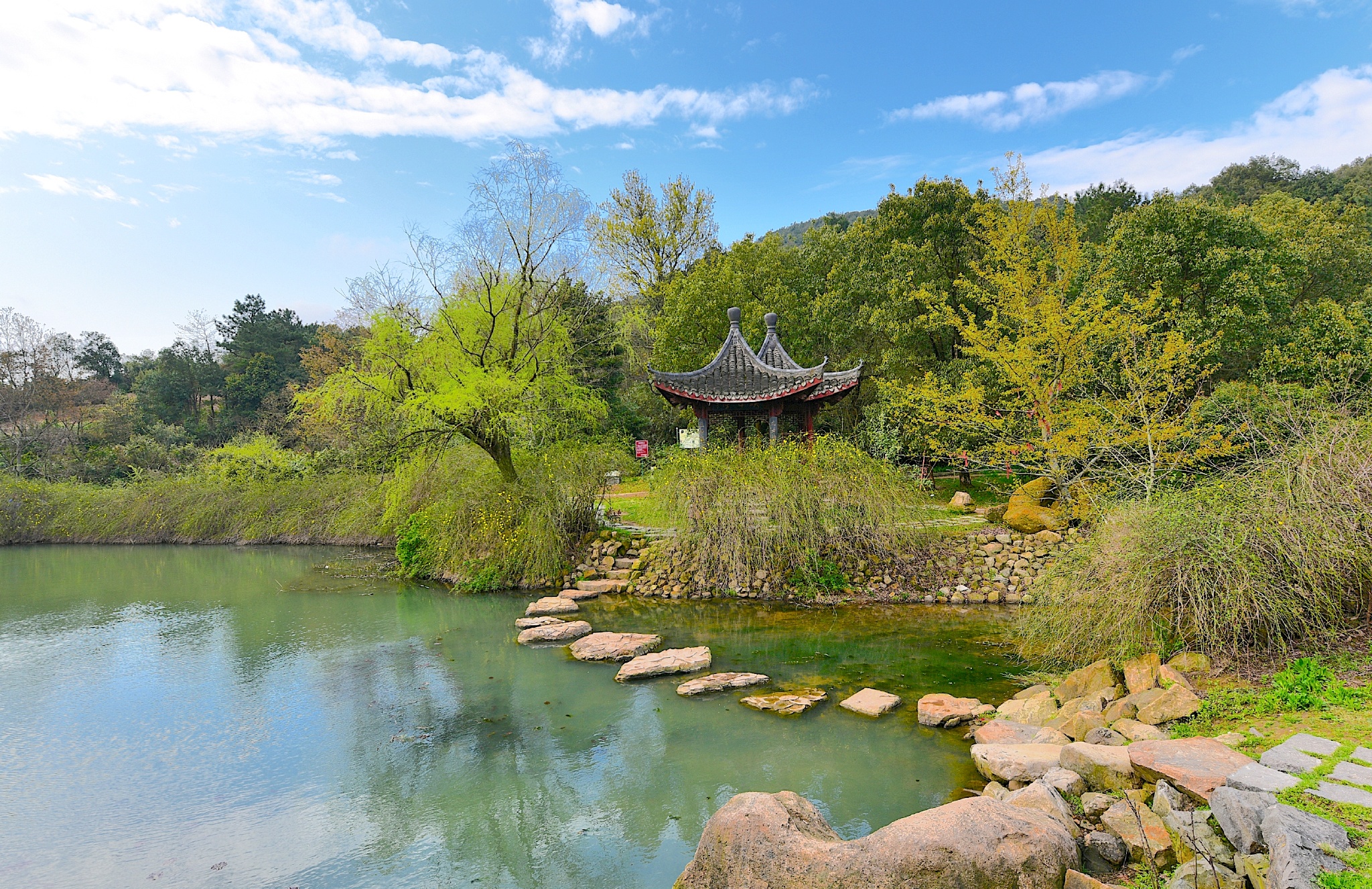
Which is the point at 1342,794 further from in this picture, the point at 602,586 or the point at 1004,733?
the point at 602,586

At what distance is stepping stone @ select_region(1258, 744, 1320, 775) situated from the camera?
117 inches

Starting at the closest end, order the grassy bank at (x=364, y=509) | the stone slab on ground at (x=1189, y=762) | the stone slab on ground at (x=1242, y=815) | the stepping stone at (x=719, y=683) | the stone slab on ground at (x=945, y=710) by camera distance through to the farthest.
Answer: the stone slab on ground at (x=1242, y=815)
the stone slab on ground at (x=1189, y=762)
the stone slab on ground at (x=945, y=710)
the stepping stone at (x=719, y=683)
the grassy bank at (x=364, y=509)

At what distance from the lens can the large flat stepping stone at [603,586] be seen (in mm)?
9883

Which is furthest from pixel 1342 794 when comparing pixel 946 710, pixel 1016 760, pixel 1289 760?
pixel 946 710

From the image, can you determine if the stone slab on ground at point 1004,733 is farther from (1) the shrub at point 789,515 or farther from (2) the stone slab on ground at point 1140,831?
(1) the shrub at point 789,515

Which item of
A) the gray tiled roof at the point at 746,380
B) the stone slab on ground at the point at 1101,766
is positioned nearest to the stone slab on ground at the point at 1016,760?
the stone slab on ground at the point at 1101,766

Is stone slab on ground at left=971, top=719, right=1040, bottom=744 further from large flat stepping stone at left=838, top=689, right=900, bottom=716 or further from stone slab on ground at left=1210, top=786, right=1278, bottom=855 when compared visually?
stone slab on ground at left=1210, top=786, right=1278, bottom=855

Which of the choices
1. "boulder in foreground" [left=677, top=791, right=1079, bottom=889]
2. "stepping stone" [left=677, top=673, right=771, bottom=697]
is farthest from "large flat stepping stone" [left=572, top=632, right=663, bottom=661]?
"boulder in foreground" [left=677, top=791, right=1079, bottom=889]

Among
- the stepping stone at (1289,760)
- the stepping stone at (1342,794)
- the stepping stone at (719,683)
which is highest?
the stepping stone at (1342,794)

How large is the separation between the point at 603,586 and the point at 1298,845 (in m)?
8.32

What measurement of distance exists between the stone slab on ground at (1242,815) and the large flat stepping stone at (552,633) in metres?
6.34

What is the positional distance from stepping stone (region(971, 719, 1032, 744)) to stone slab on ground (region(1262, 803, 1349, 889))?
2117 mm

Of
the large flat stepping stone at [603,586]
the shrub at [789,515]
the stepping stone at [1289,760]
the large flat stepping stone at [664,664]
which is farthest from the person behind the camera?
the large flat stepping stone at [603,586]

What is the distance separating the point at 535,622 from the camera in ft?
27.3
